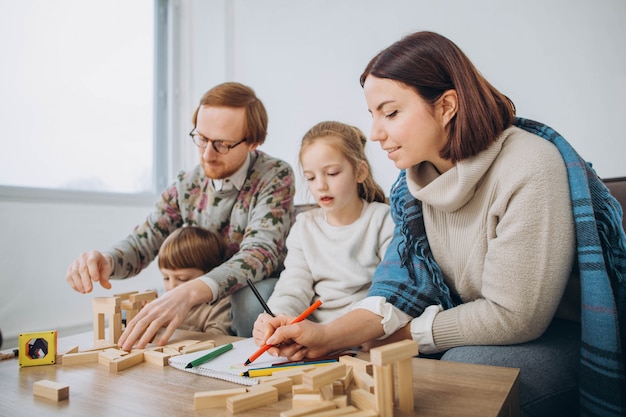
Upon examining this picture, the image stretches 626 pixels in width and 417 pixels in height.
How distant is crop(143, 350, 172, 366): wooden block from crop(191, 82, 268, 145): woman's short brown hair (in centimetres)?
85

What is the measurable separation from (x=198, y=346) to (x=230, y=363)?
5.8 inches

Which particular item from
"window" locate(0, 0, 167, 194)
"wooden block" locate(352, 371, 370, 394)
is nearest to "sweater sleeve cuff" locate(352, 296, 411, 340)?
"wooden block" locate(352, 371, 370, 394)

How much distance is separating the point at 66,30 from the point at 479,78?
2.60 metres

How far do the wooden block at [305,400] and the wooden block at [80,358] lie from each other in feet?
1.69

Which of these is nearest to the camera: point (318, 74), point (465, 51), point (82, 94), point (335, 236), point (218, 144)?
point (335, 236)

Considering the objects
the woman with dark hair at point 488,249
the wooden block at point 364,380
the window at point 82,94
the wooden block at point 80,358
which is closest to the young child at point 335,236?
the woman with dark hair at point 488,249

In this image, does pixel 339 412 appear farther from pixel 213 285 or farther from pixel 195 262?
pixel 195 262

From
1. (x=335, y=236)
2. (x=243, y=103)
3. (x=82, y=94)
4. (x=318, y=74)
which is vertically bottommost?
(x=335, y=236)

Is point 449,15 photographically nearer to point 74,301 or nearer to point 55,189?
point 55,189

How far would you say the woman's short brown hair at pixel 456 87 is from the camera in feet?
2.96

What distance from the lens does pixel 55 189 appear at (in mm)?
2494

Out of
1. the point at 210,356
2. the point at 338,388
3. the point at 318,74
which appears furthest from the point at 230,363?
the point at 318,74

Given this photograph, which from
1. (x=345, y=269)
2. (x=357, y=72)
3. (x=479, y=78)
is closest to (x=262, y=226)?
(x=345, y=269)

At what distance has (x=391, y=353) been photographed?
0.52m
